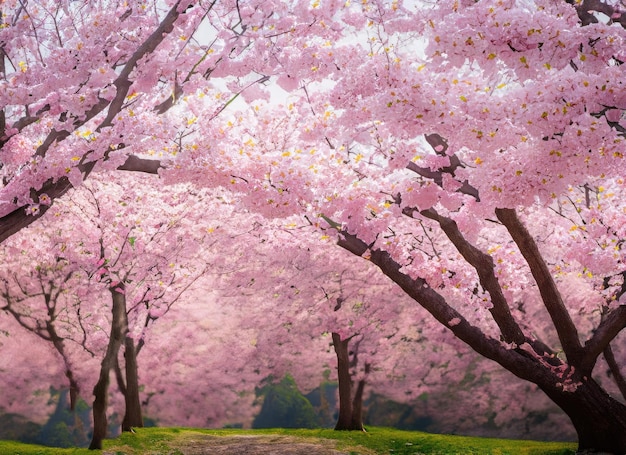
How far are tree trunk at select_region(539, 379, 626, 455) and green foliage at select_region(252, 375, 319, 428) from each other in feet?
70.7

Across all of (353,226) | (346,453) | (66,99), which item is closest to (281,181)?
(353,226)

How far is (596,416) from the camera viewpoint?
9367 millimetres

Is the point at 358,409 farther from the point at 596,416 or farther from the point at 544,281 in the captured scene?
the point at 544,281

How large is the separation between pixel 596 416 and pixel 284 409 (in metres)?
22.6

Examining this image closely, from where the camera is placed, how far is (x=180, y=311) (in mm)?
24875

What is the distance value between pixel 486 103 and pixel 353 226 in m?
3.57

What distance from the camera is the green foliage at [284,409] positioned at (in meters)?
29.7

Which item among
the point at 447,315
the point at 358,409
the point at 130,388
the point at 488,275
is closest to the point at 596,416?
the point at 488,275

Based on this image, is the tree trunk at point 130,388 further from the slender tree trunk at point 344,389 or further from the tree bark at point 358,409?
the tree bark at point 358,409

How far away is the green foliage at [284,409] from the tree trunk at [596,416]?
21.5 meters

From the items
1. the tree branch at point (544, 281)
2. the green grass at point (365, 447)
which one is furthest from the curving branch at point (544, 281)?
the green grass at point (365, 447)

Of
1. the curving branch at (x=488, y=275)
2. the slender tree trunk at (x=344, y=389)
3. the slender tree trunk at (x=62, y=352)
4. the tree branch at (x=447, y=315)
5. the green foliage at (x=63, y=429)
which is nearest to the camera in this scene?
the tree branch at (x=447, y=315)

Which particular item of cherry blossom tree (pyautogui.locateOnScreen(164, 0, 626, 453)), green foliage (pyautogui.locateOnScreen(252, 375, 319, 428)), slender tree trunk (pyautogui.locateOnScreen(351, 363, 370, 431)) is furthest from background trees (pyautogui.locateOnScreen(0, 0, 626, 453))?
green foliage (pyautogui.locateOnScreen(252, 375, 319, 428))

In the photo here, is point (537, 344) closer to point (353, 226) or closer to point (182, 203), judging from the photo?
point (353, 226)
